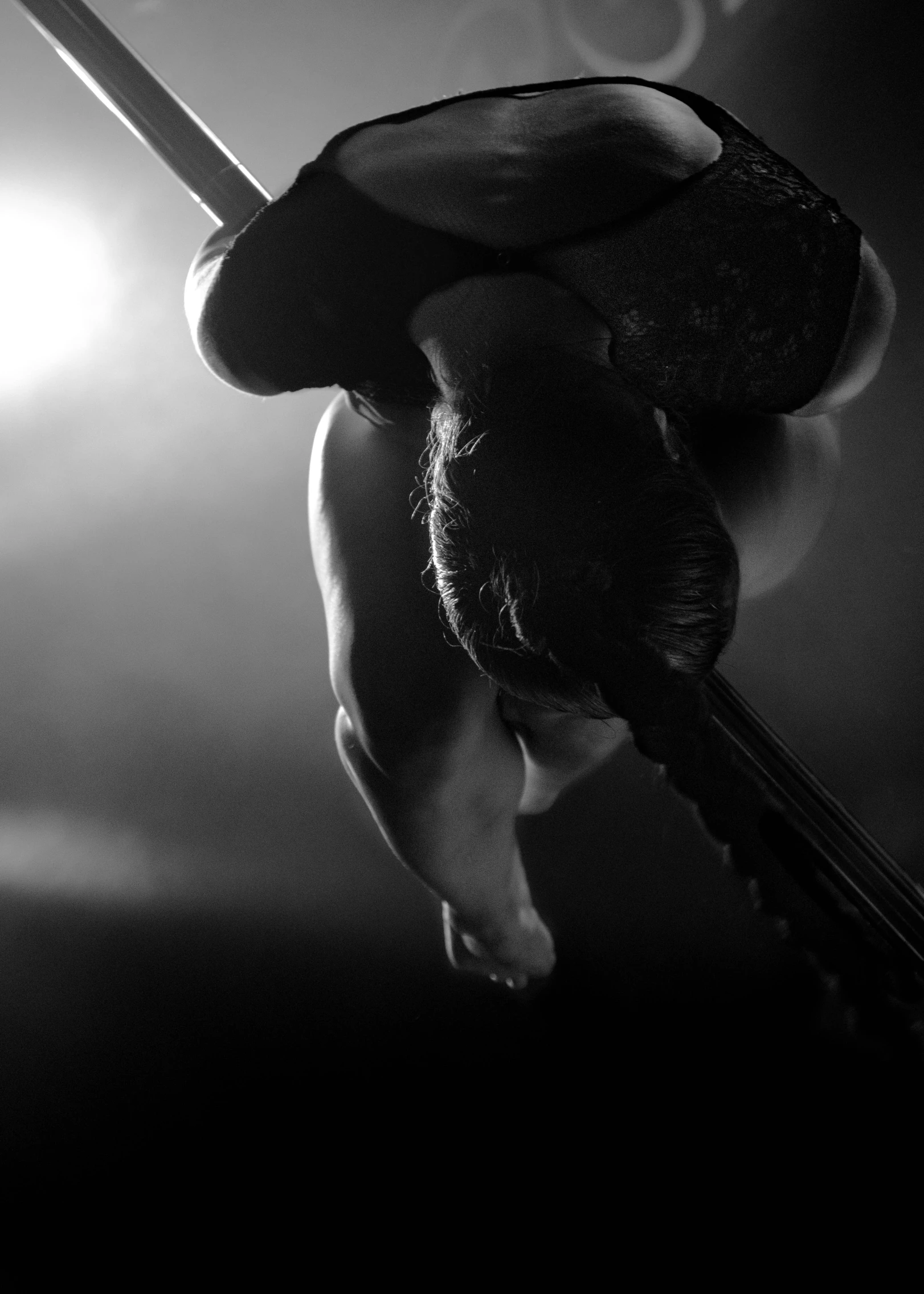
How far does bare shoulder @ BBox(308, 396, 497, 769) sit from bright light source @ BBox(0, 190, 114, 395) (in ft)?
2.71

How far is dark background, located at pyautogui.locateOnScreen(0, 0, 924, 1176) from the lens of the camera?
834mm

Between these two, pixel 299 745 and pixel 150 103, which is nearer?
pixel 150 103

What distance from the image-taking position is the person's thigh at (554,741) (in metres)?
0.56

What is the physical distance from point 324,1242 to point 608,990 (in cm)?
42

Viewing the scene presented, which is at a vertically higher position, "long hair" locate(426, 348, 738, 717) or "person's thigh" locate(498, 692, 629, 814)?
"long hair" locate(426, 348, 738, 717)

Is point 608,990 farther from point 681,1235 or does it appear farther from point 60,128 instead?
point 60,128

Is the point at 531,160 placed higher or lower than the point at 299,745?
higher

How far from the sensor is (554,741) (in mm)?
604

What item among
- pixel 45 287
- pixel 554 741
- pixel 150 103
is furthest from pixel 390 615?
pixel 45 287

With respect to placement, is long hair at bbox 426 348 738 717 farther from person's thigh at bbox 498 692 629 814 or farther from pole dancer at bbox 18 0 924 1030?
person's thigh at bbox 498 692 629 814

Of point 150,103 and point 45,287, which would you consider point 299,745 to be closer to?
point 45,287

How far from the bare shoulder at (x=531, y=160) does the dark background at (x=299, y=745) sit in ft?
1.85

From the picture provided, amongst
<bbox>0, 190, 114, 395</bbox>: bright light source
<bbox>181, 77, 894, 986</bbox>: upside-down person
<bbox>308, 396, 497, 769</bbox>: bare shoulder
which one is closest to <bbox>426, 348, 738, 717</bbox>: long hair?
<bbox>181, 77, 894, 986</bbox>: upside-down person

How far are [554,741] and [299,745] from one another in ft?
2.28
